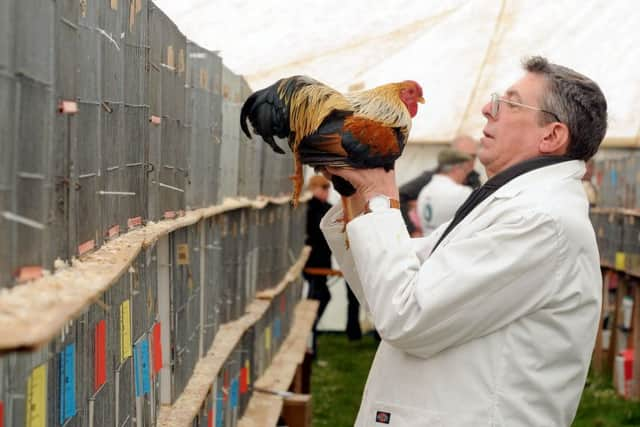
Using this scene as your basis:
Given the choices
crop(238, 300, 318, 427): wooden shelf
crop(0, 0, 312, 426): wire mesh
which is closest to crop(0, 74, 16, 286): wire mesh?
crop(0, 0, 312, 426): wire mesh

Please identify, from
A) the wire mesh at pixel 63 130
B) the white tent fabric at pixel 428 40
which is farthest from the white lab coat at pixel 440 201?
the wire mesh at pixel 63 130

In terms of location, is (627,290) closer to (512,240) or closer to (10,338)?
(512,240)

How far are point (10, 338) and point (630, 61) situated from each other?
10267 millimetres

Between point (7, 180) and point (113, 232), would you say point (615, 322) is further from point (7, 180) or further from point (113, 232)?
point (7, 180)

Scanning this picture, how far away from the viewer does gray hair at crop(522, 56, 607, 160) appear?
9.70ft

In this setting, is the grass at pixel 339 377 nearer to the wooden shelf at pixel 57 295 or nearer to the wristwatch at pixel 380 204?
the wristwatch at pixel 380 204

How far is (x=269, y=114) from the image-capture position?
335 cm

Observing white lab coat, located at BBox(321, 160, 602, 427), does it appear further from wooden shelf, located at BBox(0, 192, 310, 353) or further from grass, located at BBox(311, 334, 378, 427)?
grass, located at BBox(311, 334, 378, 427)

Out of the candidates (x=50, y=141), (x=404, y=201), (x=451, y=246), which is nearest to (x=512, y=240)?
(x=451, y=246)

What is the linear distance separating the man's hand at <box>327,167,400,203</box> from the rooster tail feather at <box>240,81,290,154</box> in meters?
0.37

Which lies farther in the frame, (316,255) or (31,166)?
(316,255)

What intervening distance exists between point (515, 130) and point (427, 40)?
7.54 m

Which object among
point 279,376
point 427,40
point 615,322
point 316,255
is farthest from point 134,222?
point 316,255

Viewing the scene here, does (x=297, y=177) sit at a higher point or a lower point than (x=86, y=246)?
higher
